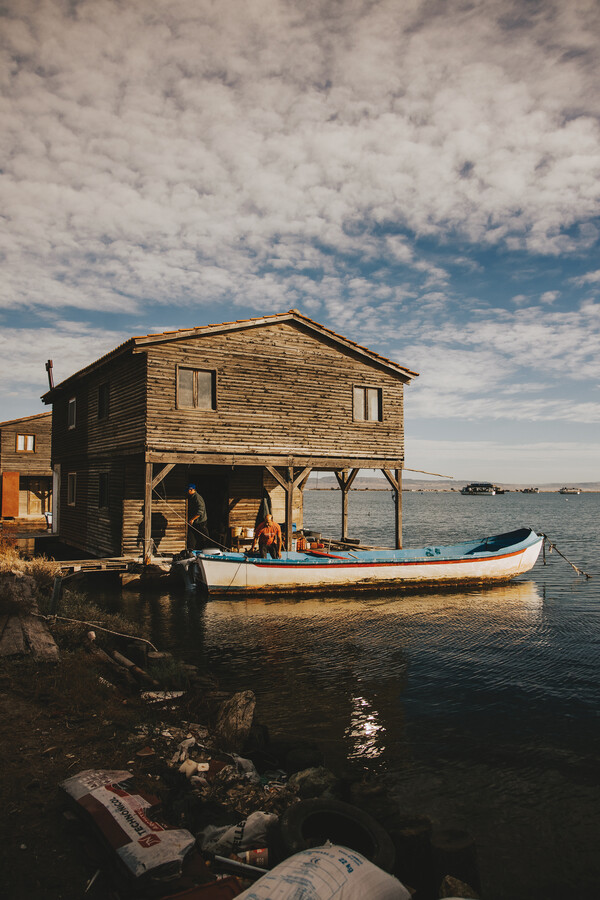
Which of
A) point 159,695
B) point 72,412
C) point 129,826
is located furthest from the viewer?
point 72,412

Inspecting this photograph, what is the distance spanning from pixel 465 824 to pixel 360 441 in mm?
16332

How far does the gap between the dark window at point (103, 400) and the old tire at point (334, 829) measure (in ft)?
60.1

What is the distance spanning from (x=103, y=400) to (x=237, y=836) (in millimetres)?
19188

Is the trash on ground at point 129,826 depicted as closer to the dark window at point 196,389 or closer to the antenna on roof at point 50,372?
the dark window at point 196,389

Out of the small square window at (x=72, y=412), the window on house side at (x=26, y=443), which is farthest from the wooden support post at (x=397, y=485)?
the window on house side at (x=26, y=443)

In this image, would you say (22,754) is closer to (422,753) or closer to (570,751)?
(422,753)

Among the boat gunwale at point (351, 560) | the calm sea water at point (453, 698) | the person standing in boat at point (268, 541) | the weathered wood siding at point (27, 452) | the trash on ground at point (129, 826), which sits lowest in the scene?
the calm sea water at point (453, 698)

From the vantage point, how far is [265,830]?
197 inches

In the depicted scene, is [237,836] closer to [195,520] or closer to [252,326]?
[195,520]

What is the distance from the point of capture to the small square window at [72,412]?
25250 millimetres

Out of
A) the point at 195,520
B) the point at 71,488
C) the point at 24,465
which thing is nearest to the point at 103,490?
the point at 195,520

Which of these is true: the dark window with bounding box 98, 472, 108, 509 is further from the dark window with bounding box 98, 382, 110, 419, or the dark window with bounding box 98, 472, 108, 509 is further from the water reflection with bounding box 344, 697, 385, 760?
the water reflection with bounding box 344, 697, 385, 760

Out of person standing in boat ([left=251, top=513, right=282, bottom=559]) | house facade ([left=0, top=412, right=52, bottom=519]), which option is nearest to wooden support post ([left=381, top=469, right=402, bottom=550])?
person standing in boat ([left=251, top=513, right=282, bottom=559])

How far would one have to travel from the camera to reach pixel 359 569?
60.9 ft
